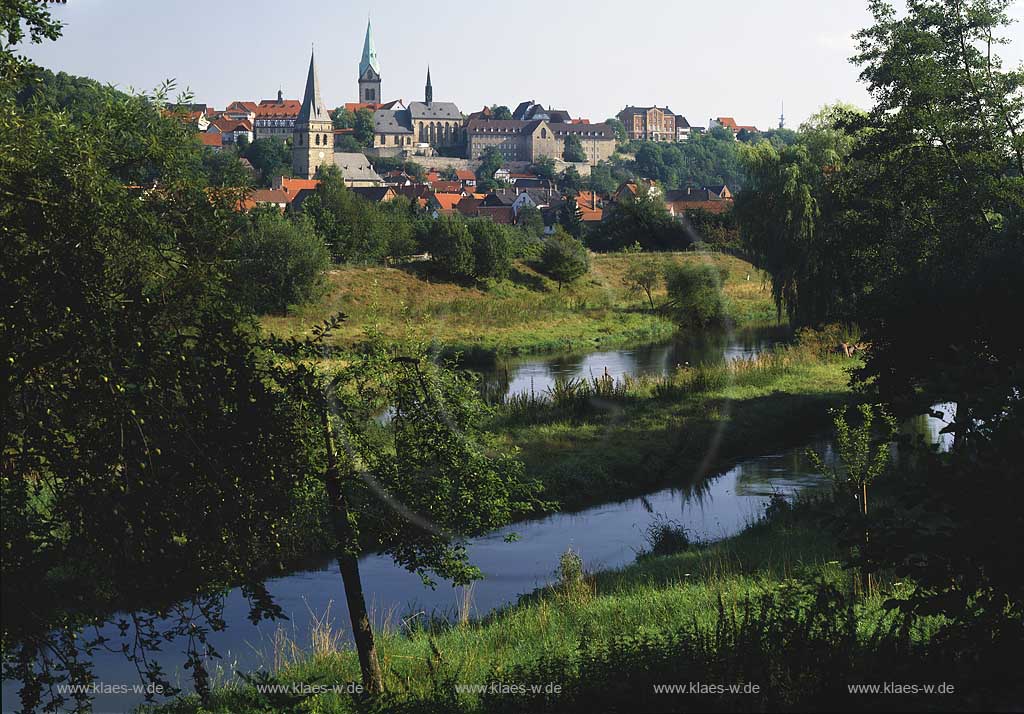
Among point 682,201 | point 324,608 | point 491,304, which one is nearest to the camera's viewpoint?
point 324,608

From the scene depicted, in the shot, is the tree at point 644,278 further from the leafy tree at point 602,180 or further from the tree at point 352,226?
the leafy tree at point 602,180

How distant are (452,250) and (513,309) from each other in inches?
215

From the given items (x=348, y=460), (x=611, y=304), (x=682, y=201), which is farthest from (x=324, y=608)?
(x=682, y=201)

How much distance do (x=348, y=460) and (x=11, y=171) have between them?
3681 mm

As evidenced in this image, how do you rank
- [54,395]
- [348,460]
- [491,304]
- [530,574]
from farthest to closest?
[491,304] < [530,574] < [348,460] < [54,395]

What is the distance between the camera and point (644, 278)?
5412 centimetres

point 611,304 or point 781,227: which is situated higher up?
point 781,227

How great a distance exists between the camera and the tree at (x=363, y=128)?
600 ft

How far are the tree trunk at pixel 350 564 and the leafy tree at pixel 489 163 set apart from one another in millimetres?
161988

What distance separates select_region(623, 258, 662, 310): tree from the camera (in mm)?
53938

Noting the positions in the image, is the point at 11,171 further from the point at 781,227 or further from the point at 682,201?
the point at 682,201

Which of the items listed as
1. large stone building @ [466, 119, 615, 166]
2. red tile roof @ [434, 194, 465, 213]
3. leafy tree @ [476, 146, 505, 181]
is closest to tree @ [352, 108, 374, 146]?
large stone building @ [466, 119, 615, 166]

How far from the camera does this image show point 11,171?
780 centimetres

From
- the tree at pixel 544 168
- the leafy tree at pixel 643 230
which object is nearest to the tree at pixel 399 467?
the leafy tree at pixel 643 230
